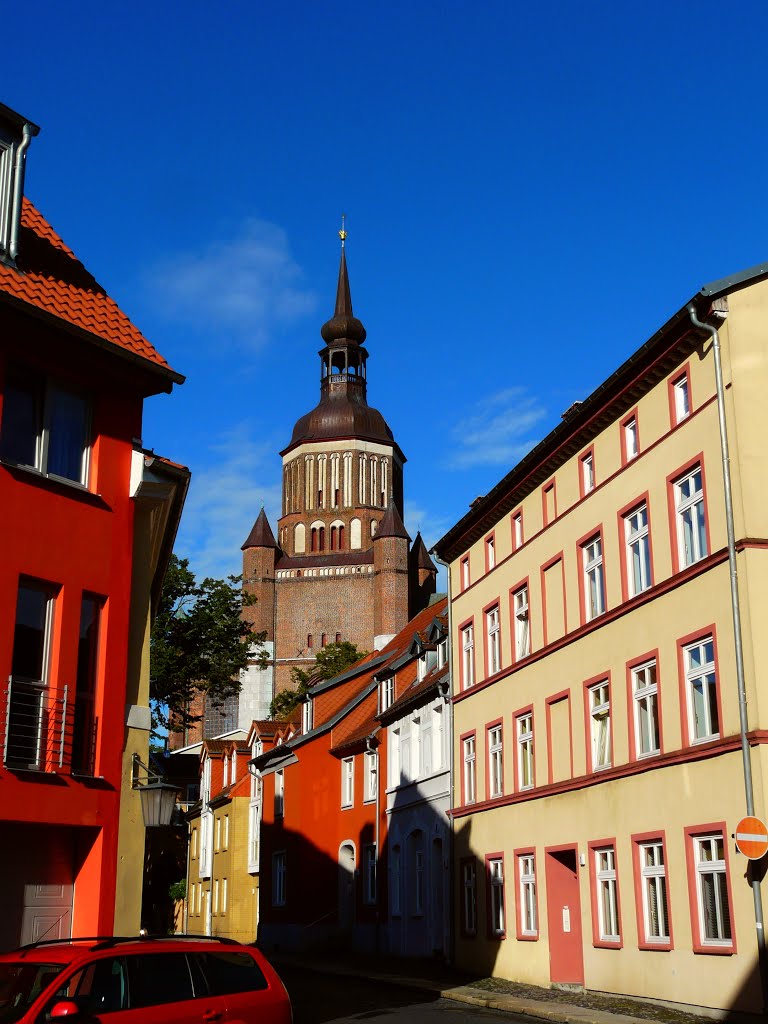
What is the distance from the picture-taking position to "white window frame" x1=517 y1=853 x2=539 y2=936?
25578 mm

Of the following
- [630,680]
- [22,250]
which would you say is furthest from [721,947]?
[22,250]

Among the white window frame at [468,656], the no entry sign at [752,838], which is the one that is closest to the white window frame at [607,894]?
the no entry sign at [752,838]

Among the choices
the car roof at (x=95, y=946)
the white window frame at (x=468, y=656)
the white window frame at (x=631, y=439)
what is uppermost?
the white window frame at (x=631, y=439)

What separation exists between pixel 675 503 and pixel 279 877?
30618 millimetres

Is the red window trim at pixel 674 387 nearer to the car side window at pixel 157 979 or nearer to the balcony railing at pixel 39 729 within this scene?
the balcony railing at pixel 39 729

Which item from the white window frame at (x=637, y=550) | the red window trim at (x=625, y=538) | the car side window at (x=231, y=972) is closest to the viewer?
the car side window at (x=231, y=972)

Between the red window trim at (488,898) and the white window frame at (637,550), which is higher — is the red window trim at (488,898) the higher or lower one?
the lower one

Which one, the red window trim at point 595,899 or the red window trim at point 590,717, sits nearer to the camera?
the red window trim at point 595,899

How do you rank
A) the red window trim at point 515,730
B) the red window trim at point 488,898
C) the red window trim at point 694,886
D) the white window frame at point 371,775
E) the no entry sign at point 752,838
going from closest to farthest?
the no entry sign at point 752,838, the red window trim at point 694,886, the red window trim at point 515,730, the red window trim at point 488,898, the white window frame at point 371,775

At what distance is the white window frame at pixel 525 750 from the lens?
26.7 metres

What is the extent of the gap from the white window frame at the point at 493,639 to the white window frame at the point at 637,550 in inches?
289

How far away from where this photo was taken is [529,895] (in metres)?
26.0

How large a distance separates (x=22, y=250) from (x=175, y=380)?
7.84 feet

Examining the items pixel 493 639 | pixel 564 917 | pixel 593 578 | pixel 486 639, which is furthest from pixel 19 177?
pixel 486 639
